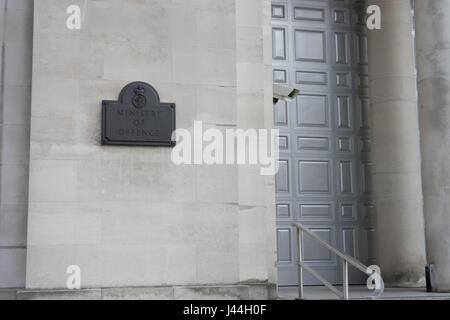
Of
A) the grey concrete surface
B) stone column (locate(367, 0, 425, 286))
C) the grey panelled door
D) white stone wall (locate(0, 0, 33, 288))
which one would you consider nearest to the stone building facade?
white stone wall (locate(0, 0, 33, 288))

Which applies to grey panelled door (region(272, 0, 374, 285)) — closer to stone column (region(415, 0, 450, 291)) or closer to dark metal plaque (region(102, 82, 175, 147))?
stone column (region(415, 0, 450, 291))

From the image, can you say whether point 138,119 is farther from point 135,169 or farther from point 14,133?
point 14,133

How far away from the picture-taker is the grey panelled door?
13.6 metres

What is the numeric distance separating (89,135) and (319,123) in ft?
22.7

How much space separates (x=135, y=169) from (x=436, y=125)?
19.1 ft

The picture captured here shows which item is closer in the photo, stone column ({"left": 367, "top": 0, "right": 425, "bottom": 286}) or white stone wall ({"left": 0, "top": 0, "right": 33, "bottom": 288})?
white stone wall ({"left": 0, "top": 0, "right": 33, "bottom": 288})

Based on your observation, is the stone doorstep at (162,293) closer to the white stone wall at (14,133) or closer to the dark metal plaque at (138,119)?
the white stone wall at (14,133)

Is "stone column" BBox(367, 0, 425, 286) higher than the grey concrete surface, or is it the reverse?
"stone column" BBox(367, 0, 425, 286)

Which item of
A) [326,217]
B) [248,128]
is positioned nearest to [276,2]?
[326,217]

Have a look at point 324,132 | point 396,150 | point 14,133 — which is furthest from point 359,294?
point 14,133

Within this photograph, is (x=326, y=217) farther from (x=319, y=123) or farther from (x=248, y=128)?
(x=248, y=128)

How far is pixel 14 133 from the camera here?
8203 millimetres

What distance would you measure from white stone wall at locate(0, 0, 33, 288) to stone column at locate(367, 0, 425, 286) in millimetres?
7742

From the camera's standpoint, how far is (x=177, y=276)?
26.8ft
